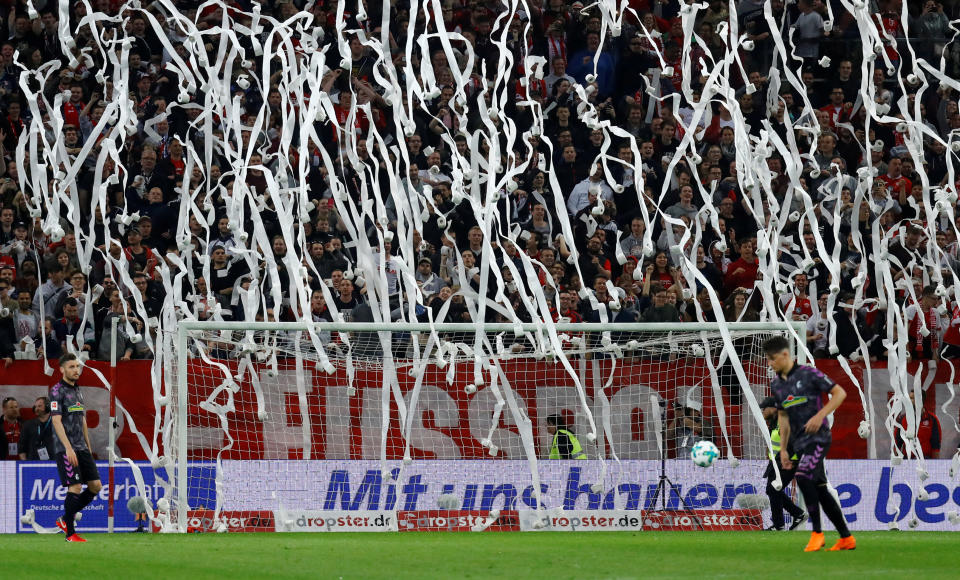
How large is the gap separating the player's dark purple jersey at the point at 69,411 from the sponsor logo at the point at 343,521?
2.66m

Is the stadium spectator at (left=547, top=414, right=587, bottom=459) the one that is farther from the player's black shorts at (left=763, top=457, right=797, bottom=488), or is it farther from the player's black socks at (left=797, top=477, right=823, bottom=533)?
the player's black socks at (left=797, top=477, right=823, bottom=533)

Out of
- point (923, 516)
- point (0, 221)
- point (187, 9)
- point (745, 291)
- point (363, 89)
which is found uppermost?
point (187, 9)

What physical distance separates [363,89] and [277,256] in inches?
121

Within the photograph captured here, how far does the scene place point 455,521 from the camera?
15445 millimetres

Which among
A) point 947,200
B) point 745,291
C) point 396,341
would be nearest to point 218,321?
point 396,341

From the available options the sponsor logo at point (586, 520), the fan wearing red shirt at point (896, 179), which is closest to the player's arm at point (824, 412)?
A: the sponsor logo at point (586, 520)

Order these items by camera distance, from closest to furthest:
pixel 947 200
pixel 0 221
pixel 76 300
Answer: pixel 947 200 < pixel 76 300 < pixel 0 221

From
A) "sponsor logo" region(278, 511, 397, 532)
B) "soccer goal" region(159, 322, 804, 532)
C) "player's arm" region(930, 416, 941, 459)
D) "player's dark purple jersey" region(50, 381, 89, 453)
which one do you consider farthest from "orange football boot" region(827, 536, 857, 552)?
"player's dark purple jersey" region(50, 381, 89, 453)

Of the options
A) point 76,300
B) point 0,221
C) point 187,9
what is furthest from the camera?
point 187,9

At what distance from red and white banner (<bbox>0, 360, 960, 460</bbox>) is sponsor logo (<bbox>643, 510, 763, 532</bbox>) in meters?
0.83

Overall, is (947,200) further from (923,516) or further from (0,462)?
(0,462)

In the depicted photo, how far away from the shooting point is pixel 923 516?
16.1m

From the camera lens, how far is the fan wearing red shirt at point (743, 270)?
58.0 ft

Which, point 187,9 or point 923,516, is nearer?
point 923,516
